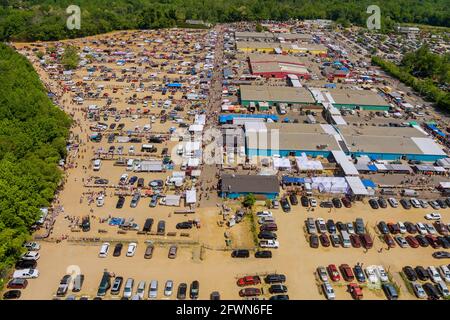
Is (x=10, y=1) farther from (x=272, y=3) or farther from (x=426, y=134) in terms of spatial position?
(x=426, y=134)

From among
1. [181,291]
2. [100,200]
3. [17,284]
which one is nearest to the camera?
[17,284]

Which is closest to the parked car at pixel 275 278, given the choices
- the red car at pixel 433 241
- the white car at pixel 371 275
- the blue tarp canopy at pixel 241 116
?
the white car at pixel 371 275

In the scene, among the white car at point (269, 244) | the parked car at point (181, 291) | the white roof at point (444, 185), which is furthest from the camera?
the white roof at point (444, 185)

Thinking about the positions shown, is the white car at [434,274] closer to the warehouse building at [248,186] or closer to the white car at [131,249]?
the warehouse building at [248,186]

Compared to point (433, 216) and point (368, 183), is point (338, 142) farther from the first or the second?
point (433, 216)

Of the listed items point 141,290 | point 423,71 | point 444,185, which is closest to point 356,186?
point 444,185
